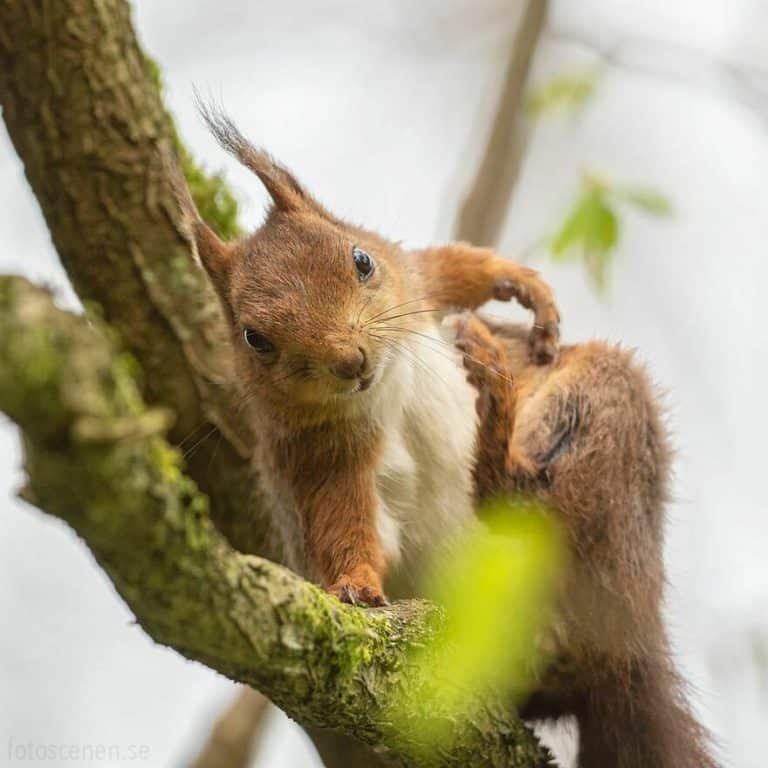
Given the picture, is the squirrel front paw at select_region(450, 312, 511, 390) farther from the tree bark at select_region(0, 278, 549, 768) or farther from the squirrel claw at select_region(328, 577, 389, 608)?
the tree bark at select_region(0, 278, 549, 768)

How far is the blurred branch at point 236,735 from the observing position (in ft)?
12.4

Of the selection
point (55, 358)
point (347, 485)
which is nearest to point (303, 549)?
point (347, 485)

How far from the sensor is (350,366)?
2.86 meters

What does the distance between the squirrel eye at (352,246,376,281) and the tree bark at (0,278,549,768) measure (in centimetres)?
105

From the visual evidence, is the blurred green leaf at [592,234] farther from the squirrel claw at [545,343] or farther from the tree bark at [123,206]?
the tree bark at [123,206]

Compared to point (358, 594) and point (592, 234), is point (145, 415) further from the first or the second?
point (592, 234)

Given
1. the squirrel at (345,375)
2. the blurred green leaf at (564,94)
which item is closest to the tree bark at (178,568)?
the squirrel at (345,375)

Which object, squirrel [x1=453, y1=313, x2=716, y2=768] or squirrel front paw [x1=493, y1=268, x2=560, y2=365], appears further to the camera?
squirrel front paw [x1=493, y1=268, x2=560, y2=365]

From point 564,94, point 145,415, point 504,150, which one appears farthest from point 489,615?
point 564,94

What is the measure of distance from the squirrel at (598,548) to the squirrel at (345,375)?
0.21m

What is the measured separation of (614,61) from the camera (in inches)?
169

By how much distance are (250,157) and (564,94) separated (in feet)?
4.53

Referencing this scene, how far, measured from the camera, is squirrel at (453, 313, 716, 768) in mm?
3074

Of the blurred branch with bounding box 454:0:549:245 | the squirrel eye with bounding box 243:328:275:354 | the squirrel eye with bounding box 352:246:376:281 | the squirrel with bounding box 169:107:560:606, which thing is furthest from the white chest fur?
the blurred branch with bounding box 454:0:549:245
